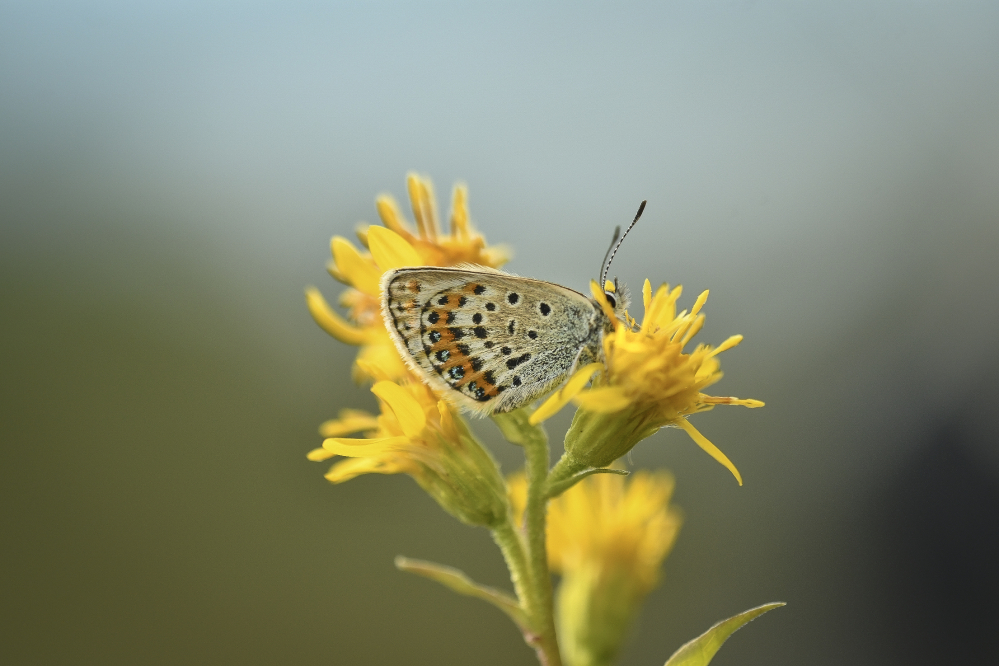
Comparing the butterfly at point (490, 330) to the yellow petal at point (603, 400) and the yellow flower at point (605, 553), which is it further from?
the yellow flower at point (605, 553)

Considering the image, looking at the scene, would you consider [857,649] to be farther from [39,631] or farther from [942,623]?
[39,631]

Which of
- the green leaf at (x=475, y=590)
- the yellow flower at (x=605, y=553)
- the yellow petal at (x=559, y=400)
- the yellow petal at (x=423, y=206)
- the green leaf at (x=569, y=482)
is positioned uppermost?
the yellow petal at (x=423, y=206)

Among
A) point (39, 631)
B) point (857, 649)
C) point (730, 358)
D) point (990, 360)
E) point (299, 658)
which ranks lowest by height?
point (39, 631)

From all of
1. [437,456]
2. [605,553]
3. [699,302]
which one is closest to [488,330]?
[437,456]

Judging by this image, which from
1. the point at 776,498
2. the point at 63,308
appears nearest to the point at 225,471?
the point at 63,308

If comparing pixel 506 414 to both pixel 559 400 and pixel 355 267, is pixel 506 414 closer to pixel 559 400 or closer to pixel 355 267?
pixel 559 400

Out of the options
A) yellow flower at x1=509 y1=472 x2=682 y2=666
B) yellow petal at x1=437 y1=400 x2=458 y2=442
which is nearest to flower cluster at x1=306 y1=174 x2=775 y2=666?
yellow petal at x1=437 y1=400 x2=458 y2=442

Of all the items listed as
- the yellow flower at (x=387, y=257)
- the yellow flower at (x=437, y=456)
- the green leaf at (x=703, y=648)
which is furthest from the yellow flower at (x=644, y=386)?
the yellow flower at (x=387, y=257)
